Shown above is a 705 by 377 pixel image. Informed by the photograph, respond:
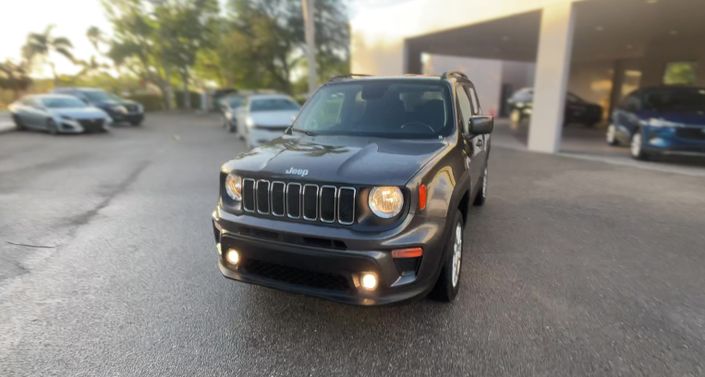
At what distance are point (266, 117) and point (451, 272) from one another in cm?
979

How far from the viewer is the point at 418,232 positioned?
9.21ft

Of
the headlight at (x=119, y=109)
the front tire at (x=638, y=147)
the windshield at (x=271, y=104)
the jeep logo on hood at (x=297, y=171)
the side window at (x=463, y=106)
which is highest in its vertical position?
the side window at (x=463, y=106)

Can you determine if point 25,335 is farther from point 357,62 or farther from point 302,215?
point 357,62

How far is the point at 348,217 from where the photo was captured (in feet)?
9.27

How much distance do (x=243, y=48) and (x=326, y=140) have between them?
92.3 feet

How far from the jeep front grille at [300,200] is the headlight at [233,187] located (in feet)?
0.32

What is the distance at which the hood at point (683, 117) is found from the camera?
30.5ft

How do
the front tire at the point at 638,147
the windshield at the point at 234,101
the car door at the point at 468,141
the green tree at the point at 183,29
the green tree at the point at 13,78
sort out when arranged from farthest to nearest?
the green tree at the point at 183,29
the green tree at the point at 13,78
the windshield at the point at 234,101
the front tire at the point at 638,147
the car door at the point at 468,141

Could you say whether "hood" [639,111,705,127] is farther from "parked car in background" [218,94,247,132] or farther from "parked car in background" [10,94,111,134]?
"parked car in background" [10,94,111,134]

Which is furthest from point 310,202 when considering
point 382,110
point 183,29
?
point 183,29

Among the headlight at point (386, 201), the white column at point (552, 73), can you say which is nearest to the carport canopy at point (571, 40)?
the white column at point (552, 73)

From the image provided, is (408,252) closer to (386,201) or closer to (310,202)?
(386,201)

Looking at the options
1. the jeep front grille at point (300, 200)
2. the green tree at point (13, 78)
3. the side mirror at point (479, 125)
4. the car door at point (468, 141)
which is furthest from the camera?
the green tree at point (13, 78)

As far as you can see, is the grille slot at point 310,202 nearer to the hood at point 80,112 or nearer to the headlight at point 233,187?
the headlight at point 233,187
